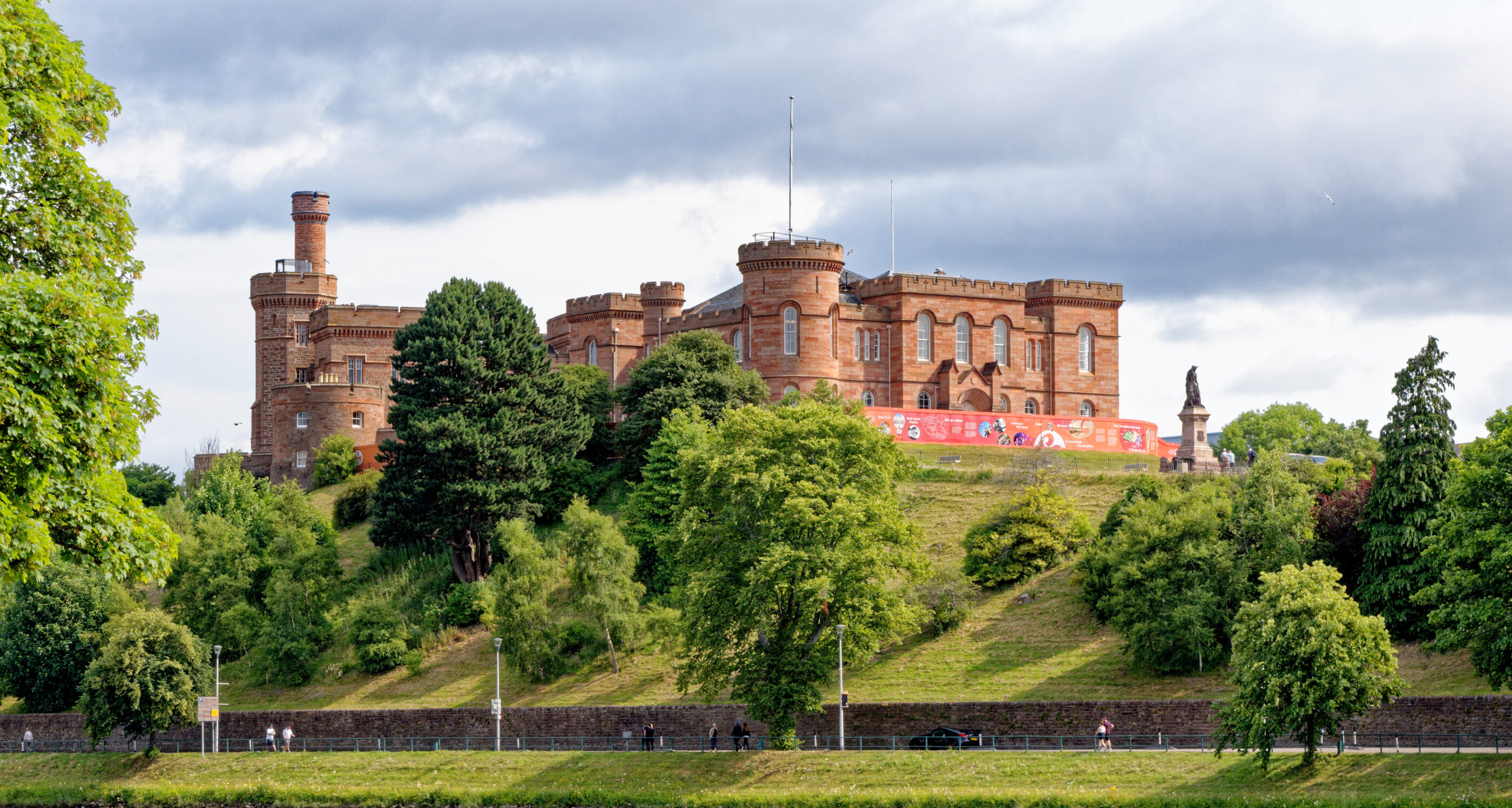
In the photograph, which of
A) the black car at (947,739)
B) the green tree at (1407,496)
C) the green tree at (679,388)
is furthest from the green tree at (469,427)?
the green tree at (1407,496)

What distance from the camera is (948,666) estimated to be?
4906 cm

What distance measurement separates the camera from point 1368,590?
147 feet

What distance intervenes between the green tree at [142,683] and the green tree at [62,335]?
2928 centimetres

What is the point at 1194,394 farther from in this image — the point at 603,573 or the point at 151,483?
the point at 151,483

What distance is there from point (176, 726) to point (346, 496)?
73.5ft

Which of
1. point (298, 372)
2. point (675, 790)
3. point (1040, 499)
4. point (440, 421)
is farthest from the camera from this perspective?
point (298, 372)

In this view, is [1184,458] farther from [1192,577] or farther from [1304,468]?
[1192,577]

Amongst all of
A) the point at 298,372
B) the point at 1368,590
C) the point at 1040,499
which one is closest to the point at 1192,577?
the point at 1368,590

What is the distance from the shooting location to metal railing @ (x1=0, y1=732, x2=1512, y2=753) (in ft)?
124

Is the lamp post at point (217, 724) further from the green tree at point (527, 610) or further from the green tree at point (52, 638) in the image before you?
the green tree at point (527, 610)

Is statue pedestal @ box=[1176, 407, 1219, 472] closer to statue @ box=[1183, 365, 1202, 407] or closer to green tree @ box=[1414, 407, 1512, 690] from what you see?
statue @ box=[1183, 365, 1202, 407]

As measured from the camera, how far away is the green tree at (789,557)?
139 feet

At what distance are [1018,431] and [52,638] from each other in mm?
38496

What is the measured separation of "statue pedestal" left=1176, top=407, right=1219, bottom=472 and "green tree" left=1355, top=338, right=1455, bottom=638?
16.1 metres
